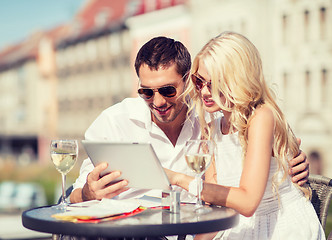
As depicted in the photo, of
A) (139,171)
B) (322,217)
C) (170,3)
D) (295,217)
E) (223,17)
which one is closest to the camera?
(139,171)

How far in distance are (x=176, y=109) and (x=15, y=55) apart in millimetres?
50562

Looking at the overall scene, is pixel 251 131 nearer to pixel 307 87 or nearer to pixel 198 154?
pixel 198 154

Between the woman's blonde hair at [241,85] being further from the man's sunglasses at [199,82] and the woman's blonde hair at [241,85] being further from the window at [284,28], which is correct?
the window at [284,28]

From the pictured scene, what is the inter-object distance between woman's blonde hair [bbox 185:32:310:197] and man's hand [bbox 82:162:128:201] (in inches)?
22.9

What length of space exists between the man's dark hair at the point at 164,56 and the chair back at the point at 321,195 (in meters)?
0.90

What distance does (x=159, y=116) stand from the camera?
309 centimetres

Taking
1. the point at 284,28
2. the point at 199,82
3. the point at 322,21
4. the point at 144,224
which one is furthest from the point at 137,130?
the point at 284,28

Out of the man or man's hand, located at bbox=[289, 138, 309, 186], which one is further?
the man

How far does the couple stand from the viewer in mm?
2381

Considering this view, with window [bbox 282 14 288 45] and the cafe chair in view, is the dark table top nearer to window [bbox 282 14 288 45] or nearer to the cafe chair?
the cafe chair

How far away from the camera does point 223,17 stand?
90.9 ft

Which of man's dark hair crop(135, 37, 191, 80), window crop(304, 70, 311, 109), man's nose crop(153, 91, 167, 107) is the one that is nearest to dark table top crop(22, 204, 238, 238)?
man's nose crop(153, 91, 167, 107)

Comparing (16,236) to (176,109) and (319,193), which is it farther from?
(319,193)

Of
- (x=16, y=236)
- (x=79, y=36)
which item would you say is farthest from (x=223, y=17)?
(x=16, y=236)
